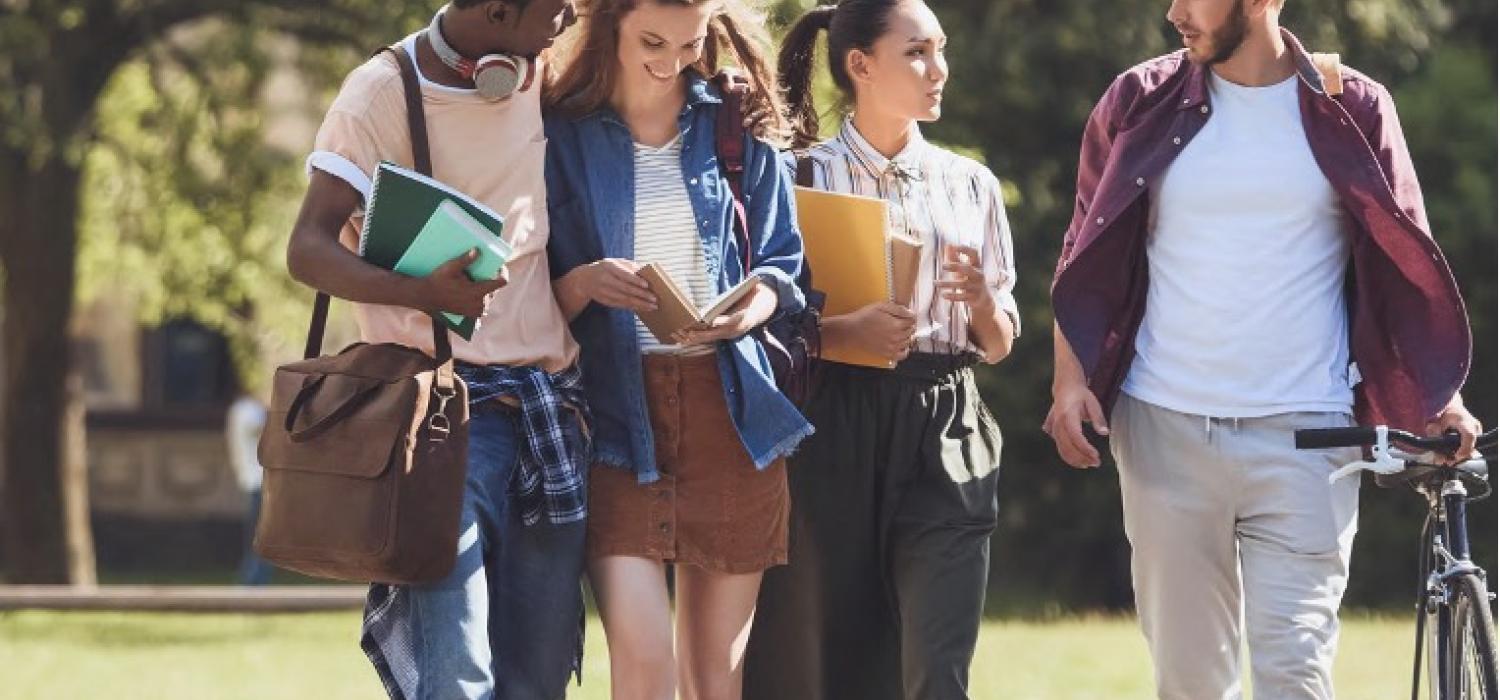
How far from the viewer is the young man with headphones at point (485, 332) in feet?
15.5

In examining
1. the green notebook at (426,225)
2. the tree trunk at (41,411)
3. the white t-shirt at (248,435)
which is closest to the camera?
the green notebook at (426,225)

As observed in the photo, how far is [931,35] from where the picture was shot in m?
A: 5.88

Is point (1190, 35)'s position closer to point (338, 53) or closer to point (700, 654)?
point (700, 654)

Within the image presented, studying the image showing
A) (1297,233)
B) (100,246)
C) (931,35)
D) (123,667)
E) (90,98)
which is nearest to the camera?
(1297,233)

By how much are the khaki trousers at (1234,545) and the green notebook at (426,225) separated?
1.63 metres

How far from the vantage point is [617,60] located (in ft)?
17.4

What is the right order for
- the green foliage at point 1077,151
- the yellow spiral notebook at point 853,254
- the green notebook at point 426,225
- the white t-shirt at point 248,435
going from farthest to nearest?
the white t-shirt at point 248,435
the green foliage at point 1077,151
the yellow spiral notebook at point 853,254
the green notebook at point 426,225

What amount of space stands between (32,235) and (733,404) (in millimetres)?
15064

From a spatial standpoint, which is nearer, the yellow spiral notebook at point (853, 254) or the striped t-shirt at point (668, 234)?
the striped t-shirt at point (668, 234)

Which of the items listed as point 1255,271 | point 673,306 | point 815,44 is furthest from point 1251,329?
point 815,44

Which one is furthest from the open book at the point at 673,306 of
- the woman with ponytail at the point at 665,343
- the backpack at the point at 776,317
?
the backpack at the point at 776,317

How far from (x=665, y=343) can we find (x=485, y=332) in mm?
454

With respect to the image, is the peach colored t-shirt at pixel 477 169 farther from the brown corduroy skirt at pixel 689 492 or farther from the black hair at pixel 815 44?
the black hair at pixel 815 44

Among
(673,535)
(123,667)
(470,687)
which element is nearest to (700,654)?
(673,535)
